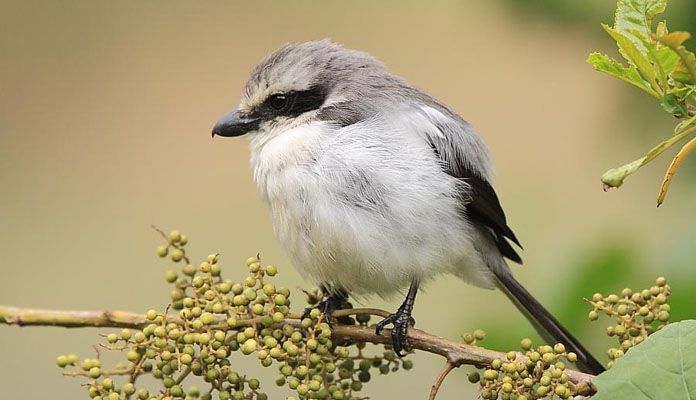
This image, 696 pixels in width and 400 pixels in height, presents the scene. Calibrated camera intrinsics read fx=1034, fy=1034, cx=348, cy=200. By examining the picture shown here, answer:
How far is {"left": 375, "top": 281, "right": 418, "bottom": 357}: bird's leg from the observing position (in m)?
1.96

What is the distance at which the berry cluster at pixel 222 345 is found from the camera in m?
1.73

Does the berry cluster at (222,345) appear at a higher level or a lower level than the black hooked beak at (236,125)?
lower

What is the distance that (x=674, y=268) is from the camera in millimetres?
1696

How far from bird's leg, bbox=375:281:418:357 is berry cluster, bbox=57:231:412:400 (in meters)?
0.11

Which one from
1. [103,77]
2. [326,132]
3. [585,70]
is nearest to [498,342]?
[326,132]

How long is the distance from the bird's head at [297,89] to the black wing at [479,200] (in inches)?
10.7

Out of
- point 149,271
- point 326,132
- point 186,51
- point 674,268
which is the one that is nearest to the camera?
point 674,268

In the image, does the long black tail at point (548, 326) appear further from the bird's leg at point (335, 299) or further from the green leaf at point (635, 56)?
the green leaf at point (635, 56)

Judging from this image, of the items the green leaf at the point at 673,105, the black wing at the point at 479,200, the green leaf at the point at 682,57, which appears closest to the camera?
the green leaf at the point at 682,57

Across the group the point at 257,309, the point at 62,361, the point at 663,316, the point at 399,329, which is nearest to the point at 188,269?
the point at 257,309

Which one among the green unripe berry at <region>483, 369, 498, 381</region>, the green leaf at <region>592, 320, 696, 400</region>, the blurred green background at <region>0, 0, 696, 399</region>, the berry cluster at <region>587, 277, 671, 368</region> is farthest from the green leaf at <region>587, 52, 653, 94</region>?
the blurred green background at <region>0, 0, 696, 399</region>

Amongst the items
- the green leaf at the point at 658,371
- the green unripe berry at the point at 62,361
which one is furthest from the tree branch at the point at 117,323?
the green leaf at the point at 658,371

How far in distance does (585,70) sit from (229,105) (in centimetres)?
288

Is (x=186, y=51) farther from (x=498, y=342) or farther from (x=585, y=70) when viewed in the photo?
(x=498, y=342)
